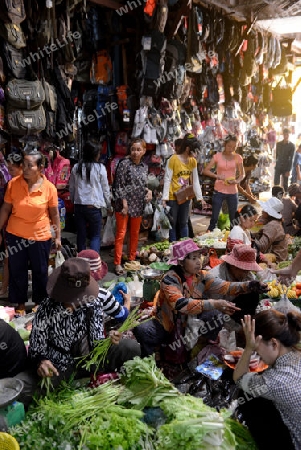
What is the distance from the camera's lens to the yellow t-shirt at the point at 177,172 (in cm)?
718

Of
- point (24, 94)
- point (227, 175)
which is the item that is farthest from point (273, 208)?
point (24, 94)

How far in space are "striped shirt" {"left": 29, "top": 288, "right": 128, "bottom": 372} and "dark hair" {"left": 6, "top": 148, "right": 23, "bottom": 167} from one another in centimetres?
285

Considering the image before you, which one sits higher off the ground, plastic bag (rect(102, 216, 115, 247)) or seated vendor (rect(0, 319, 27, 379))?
seated vendor (rect(0, 319, 27, 379))

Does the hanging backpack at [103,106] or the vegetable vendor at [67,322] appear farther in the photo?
the hanging backpack at [103,106]

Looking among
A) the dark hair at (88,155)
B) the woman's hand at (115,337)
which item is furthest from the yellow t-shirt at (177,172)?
the woman's hand at (115,337)

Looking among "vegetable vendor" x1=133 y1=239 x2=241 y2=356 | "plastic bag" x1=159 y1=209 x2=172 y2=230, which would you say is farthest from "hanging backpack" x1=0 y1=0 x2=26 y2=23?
"vegetable vendor" x1=133 y1=239 x2=241 y2=356

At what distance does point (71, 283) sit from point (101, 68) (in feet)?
19.1

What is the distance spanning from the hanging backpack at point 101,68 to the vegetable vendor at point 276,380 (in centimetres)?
624

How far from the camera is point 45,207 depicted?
194 inches

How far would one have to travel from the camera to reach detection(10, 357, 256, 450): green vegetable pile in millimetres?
2502

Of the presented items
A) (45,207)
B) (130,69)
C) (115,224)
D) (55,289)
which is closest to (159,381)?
(55,289)

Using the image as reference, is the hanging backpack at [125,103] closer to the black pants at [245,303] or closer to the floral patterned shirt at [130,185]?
the floral patterned shirt at [130,185]

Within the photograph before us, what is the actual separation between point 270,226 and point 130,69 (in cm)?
411

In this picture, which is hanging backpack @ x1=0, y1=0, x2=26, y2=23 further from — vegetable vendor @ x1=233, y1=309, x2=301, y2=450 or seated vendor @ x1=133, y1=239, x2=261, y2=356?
vegetable vendor @ x1=233, y1=309, x2=301, y2=450
